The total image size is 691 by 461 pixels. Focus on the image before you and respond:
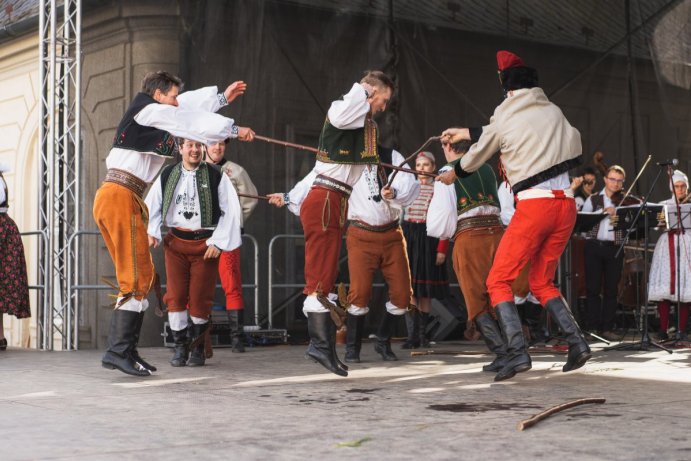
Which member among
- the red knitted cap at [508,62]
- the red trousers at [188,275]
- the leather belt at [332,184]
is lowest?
the red trousers at [188,275]

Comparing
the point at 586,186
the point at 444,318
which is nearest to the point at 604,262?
the point at 586,186

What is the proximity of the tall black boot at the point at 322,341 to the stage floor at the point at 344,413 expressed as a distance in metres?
0.13

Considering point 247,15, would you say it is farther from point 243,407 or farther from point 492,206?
point 243,407

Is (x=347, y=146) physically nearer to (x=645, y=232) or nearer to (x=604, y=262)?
(x=645, y=232)

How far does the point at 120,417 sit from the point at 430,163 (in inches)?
193

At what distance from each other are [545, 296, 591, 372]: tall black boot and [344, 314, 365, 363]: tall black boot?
174 centimetres

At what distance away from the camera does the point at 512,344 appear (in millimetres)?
5352

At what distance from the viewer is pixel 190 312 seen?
6.73 meters

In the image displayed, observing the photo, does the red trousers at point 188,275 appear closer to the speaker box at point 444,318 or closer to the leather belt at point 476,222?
the leather belt at point 476,222

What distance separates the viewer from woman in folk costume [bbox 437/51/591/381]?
17.6 ft

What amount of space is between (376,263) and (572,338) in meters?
1.84

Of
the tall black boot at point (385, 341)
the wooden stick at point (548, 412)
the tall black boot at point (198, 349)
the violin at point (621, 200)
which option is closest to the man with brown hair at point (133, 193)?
the tall black boot at point (198, 349)

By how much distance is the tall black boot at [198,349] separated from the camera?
21.9 ft

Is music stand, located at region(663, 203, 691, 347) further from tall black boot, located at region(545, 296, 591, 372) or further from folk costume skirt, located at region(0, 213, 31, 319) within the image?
folk costume skirt, located at region(0, 213, 31, 319)
